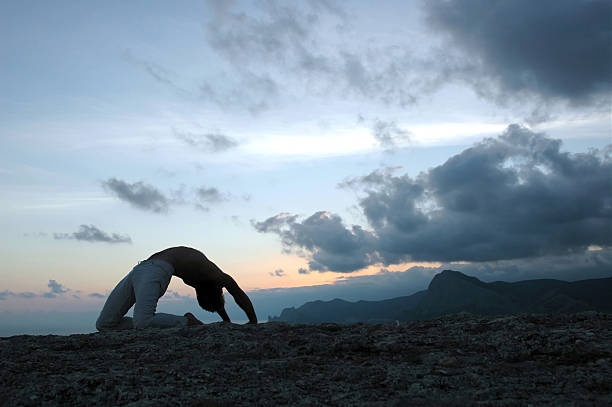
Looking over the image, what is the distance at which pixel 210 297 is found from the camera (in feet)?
36.5

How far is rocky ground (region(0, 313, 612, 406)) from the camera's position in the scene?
4.26m

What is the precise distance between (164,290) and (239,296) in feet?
5.56

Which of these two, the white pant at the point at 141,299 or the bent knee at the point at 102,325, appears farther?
the bent knee at the point at 102,325

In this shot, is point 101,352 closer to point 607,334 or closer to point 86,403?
point 86,403

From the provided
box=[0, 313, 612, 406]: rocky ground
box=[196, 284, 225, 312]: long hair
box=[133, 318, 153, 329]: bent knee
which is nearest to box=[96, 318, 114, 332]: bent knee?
box=[133, 318, 153, 329]: bent knee

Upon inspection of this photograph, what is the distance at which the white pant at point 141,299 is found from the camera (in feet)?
31.3

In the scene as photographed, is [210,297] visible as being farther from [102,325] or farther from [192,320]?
[102,325]

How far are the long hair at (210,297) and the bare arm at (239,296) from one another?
0.81ft

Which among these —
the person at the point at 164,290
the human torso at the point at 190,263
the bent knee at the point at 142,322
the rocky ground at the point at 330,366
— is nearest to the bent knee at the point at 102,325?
the person at the point at 164,290

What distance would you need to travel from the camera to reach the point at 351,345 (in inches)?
248

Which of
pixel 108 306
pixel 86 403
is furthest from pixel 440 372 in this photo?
pixel 108 306

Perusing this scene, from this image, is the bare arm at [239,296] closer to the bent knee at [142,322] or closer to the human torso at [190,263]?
the human torso at [190,263]

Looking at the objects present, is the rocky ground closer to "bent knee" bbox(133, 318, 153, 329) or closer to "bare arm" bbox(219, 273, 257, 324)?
"bent knee" bbox(133, 318, 153, 329)

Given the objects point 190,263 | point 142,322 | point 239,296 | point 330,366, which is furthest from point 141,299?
point 330,366
